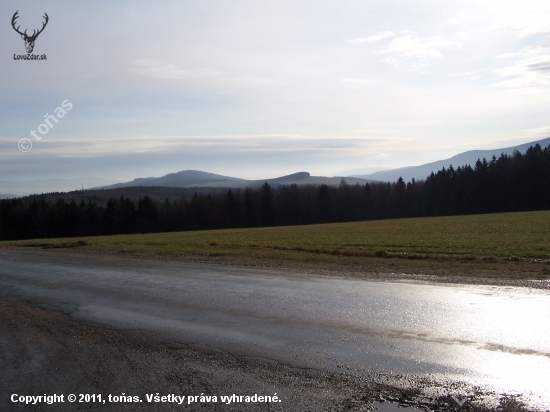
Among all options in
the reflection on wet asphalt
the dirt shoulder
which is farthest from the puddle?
the dirt shoulder

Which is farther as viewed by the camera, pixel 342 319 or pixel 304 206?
pixel 304 206

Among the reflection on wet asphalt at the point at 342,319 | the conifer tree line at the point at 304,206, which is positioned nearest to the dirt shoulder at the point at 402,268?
the reflection on wet asphalt at the point at 342,319

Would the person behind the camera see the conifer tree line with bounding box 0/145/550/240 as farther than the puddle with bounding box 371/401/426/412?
Yes

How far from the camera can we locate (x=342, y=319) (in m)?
8.48

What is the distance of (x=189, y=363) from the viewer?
20.6 ft

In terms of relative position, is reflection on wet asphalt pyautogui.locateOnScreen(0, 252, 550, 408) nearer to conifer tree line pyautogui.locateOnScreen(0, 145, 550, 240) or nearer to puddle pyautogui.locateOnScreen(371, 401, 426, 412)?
puddle pyautogui.locateOnScreen(371, 401, 426, 412)

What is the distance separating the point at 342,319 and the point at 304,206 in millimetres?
86243

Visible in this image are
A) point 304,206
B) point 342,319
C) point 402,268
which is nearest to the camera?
point 342,319

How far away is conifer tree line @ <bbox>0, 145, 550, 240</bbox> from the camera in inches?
3150

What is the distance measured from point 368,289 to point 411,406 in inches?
263

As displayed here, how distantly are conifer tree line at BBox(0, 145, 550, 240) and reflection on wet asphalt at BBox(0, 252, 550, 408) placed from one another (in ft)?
236

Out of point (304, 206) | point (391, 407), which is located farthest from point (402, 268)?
point (304, 206)

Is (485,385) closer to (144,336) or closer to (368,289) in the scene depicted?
(144,336)

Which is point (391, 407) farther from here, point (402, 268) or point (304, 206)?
point (304, 206)
